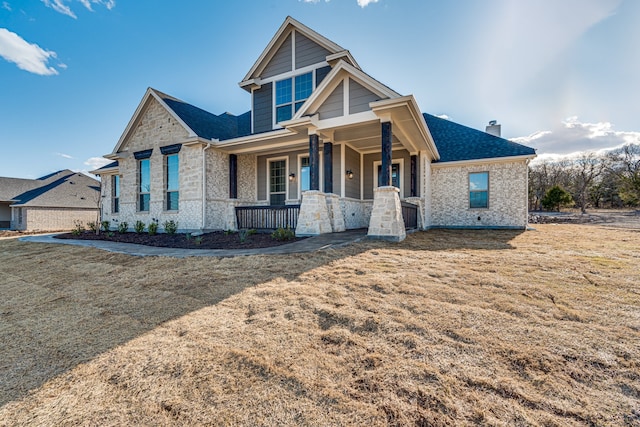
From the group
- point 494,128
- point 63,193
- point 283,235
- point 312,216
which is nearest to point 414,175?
point 312,216

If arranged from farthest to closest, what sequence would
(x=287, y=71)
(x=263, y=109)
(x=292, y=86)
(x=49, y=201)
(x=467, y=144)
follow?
(x=49, y=201) → (x=467, y=144) → (x=263, y=109) → (x=287, y=71) → (x=292, y=86)

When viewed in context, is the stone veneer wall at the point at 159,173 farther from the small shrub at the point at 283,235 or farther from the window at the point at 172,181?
the small shrub at the point at 283,235

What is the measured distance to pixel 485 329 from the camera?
244 cm

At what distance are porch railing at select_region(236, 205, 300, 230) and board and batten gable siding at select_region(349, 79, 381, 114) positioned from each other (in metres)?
3.58

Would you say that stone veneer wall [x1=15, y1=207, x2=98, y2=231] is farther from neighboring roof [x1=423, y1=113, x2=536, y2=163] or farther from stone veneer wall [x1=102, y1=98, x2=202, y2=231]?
neighboring roof [x1=423, y1=113, x2=536, y2=163]

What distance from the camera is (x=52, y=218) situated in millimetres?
21484

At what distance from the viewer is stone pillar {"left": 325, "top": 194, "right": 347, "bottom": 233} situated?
8.62m

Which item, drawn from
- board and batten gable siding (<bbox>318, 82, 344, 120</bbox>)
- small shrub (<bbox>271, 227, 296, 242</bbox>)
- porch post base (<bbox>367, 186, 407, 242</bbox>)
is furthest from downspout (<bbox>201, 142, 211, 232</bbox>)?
porch post base (<bbox>367, 186, 407, 242</bbox>)

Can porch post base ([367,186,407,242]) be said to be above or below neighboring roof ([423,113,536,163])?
below

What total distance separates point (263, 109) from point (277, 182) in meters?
3.18

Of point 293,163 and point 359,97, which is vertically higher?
point 359,97

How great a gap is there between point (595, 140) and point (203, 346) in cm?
5305

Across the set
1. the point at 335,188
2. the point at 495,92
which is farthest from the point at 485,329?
the point at 495,92

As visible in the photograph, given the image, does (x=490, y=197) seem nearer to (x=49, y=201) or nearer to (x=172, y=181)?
(x=172, y=181)
